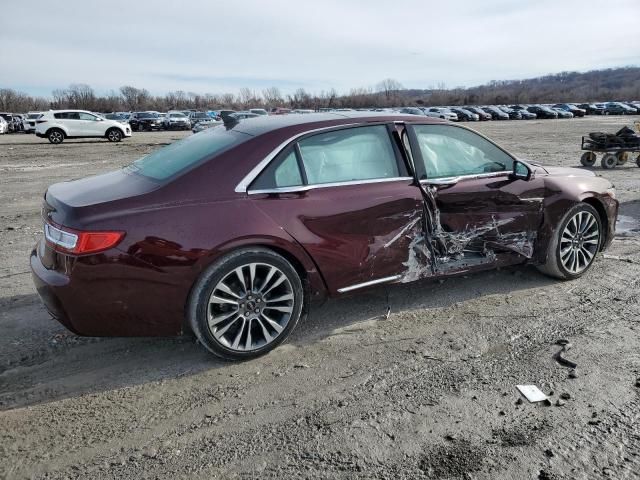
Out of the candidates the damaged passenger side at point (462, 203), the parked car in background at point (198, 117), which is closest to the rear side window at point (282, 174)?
the damaged passenger side at point (462, 203)

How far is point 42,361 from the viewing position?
3.52m

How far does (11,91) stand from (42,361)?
8464 cm

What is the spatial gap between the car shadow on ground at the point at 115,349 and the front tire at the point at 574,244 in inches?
9.6

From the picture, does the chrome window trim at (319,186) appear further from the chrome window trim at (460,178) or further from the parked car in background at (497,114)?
the parked car in background at (497,114)

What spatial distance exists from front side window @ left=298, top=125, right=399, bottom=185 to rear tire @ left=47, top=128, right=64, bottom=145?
84.3 feet

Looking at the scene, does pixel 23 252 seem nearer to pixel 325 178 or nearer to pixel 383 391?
pixel 325 178

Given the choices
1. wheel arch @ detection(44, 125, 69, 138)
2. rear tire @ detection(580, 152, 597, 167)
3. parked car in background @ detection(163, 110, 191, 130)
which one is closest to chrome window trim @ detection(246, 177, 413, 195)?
rear tire @ detection(580, 152, 597, 167)

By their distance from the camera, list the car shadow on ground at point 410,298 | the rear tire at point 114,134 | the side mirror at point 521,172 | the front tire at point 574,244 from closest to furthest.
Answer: the car shadow on ground at point 410,298
the side mirror at point 521,172
the front tire at point 574,244
the rear tire at point 114,134

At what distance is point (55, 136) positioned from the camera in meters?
25.5

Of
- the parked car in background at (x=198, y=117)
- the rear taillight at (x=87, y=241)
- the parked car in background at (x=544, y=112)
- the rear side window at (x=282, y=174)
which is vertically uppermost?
the parked car in background at (x=544, y=112)

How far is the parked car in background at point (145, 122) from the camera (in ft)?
129

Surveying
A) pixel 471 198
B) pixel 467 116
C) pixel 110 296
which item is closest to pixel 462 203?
pixel 471 198

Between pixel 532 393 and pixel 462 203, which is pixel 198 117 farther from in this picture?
pixel 532 393

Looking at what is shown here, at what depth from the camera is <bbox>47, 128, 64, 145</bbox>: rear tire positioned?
2539 cm
